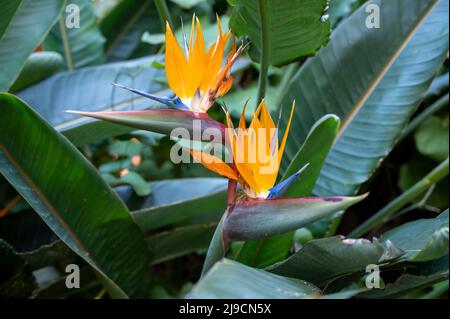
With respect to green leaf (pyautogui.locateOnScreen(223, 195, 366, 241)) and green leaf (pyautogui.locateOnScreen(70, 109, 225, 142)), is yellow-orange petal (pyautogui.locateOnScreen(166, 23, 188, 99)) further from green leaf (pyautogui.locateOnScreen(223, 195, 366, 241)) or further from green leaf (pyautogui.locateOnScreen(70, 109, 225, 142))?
green leaf (pyautogui.locateOnScreen(223, 195, 366, 241))

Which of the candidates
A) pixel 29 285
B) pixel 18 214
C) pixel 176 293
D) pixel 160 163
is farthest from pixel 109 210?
pixel 160 163

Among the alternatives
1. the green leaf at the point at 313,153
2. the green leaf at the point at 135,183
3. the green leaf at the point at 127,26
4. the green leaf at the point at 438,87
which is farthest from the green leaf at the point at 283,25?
the green leaf at the point at 127,26

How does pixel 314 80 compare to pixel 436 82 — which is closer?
pixel 314 80

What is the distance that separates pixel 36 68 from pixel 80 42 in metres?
0.25

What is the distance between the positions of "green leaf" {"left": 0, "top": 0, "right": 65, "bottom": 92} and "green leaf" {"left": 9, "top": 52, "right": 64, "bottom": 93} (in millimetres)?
83

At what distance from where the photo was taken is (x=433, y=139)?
1211 millimetres

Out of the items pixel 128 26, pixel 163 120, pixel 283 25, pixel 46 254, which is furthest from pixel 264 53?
pixel 128 26

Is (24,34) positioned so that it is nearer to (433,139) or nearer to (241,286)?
(241,286)

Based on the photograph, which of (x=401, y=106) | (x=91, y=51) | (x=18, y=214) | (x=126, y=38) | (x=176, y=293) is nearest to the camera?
(x=401, y=106)

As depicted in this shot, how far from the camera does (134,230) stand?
87 cm

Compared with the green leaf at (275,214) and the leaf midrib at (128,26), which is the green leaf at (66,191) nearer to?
the green leaf at (275,214)

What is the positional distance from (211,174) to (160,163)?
0.57 ft

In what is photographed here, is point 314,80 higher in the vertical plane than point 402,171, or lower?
higher

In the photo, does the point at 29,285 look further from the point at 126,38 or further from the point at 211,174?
the point at 126,38
